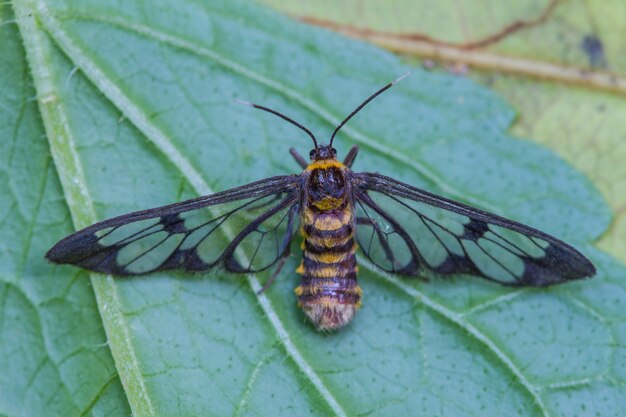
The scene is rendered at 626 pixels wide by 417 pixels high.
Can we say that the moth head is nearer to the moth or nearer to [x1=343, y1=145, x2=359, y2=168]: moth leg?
the moth

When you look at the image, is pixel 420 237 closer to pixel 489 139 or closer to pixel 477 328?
pixel 477 328

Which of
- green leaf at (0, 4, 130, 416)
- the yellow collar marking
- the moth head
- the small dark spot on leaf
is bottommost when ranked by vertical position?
green leaf at (0, 4, 130, 416)

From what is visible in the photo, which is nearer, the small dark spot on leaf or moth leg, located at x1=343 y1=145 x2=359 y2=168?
moth leg, located at x1=343 y1=145 x2=359 y2=168

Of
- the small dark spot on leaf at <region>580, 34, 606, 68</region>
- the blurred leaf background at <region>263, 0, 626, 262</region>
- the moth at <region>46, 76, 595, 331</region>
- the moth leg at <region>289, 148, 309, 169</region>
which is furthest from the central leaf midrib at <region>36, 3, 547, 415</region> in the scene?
the small dark spot on leaf at <region>580, 34, 606, 68</region>

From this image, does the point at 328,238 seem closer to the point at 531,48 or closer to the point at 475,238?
the point at 475,238

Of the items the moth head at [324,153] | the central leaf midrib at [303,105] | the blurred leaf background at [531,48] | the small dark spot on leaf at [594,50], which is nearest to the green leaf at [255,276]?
the central leaf midrib at [303,105]

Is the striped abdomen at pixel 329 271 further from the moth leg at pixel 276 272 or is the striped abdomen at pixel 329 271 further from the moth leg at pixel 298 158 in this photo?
the moth leg at pixel 298 158

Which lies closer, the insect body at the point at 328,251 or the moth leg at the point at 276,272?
the insect body at the point at 328,251
